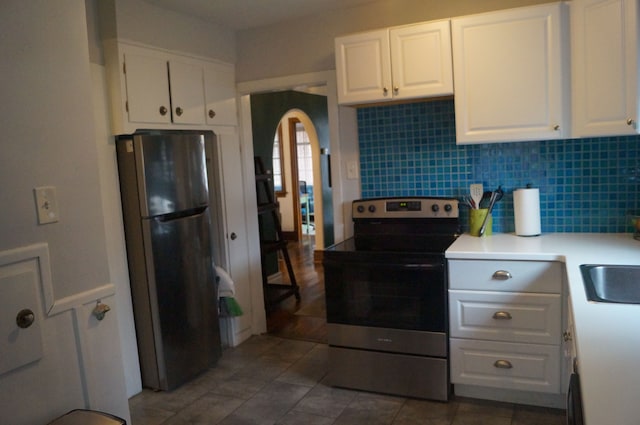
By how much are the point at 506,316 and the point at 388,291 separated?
2.04 feet

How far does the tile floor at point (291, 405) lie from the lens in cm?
264

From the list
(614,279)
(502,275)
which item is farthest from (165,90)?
(614,279)

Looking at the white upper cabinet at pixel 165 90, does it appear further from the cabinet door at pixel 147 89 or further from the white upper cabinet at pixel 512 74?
the white upper cabinet at pixel 512 74

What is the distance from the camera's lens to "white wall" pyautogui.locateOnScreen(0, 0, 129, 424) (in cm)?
164

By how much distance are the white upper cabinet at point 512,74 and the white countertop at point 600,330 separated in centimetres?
61

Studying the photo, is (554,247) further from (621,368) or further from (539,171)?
(621,368)

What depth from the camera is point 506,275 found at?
2.57 metres

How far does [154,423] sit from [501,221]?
2.29 meters

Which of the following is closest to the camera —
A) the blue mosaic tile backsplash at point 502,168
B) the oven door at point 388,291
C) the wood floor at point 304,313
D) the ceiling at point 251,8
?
the oven door at point 388,291

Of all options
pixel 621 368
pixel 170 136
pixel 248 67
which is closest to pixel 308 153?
pixel 248 67

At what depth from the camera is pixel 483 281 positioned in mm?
2635

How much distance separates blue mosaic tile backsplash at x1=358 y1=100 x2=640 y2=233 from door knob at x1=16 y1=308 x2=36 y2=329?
2225mm

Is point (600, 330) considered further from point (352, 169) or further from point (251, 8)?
point (251, 8)

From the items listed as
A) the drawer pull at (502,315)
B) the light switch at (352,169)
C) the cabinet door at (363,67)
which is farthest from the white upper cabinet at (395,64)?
the drawer pull at (502,315)
